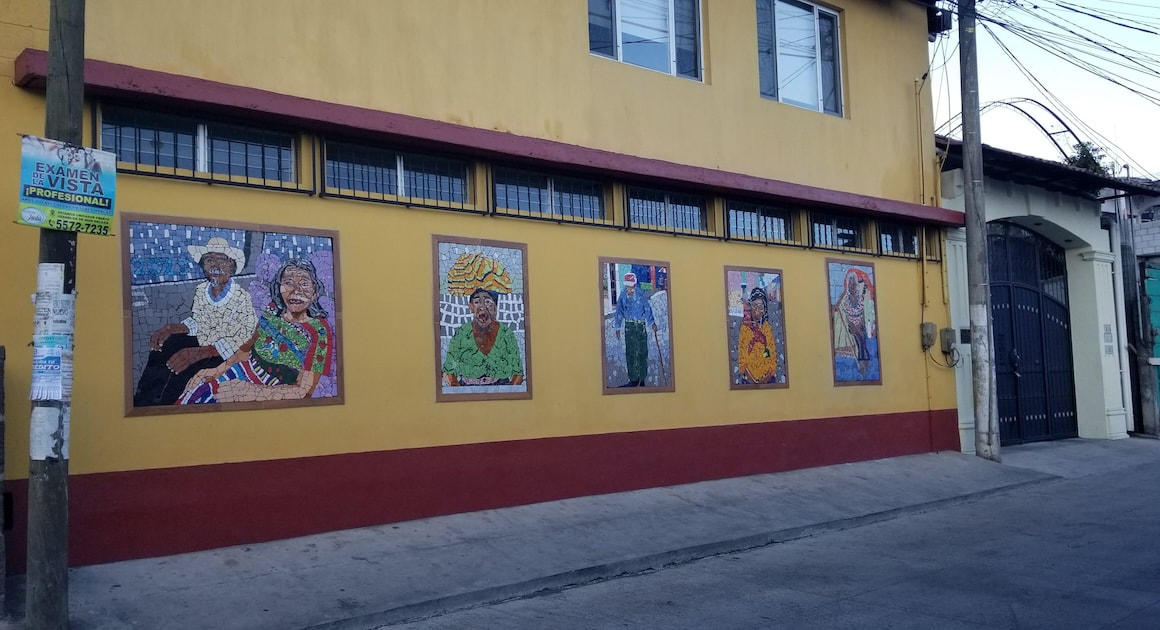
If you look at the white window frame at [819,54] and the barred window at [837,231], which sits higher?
the white window frame at [819,54]

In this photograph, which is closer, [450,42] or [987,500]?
[450,42]

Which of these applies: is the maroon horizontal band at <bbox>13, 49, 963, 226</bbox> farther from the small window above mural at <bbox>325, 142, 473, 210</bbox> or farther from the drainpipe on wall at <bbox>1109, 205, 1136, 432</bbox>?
the drainpipe on wall at <bbox>1109, 205, 1136, 432</bbox>

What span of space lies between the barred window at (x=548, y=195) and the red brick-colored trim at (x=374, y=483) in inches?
102

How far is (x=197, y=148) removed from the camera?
858cm

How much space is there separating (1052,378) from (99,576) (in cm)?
1761

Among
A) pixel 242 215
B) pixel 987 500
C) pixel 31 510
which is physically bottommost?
pixel 987 500

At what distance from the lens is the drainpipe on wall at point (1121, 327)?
19.8m

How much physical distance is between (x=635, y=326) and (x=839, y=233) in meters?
4.78

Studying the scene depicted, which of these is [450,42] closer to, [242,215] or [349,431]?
[242,215]

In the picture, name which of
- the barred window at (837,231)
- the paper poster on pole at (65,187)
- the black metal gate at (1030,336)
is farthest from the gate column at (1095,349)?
the paper poster on pole at (65,187)

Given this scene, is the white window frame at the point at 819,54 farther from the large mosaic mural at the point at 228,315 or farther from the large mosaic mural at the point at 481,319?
the large mosaic mural at the point at 228,315

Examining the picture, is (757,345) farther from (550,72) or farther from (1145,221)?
(1145,221)

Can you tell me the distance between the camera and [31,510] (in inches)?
240

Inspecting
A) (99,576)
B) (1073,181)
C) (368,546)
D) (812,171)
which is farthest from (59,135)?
(1073,181)
